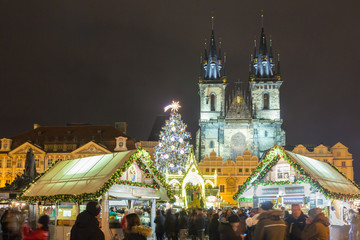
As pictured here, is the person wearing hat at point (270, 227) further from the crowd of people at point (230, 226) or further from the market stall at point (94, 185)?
the market stall at point (94, 185)

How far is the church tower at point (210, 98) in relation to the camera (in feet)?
214

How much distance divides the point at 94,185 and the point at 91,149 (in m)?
47.9

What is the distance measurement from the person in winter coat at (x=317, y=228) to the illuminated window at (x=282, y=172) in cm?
A: 729

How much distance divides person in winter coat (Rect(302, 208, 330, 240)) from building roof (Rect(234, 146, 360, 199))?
5.95 meters

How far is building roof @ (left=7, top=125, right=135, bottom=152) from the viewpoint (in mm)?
61625

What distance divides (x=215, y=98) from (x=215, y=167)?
569 inches

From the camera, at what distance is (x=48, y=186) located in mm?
13461

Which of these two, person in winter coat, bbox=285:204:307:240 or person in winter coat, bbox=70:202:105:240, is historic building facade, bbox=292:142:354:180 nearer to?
person in winter coat, bbox=285:204:307:240

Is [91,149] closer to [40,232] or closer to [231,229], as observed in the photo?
[231,229]

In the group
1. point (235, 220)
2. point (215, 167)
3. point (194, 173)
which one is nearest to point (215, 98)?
point (215, 167)

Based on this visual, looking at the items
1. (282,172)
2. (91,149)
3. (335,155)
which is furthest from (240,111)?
(282,172)

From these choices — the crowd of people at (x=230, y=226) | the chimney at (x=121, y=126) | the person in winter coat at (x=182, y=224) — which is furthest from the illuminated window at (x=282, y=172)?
the chimney at (x=121, y=126)

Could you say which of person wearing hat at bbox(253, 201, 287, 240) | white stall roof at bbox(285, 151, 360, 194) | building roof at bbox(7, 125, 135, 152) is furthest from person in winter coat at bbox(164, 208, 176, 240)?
building roof at bbox(7, 125, 135, 152)

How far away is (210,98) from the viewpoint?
223ft
